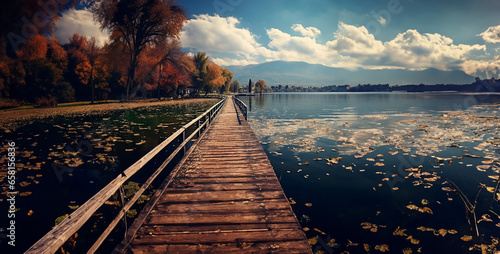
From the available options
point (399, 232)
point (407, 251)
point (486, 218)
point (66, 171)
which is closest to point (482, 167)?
point (486, 218)

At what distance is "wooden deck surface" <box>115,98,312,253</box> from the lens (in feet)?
10.3

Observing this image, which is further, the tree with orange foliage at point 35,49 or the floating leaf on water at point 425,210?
the tree with orange foliage at point 35,49

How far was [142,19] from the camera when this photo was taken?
29281mm

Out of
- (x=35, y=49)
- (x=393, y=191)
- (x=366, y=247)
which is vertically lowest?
(x=366, y=247)

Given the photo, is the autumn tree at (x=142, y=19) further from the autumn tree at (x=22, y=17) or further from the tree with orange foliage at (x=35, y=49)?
the tree with orange foliage at (x=35, y=49)

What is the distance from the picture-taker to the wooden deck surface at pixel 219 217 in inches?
124

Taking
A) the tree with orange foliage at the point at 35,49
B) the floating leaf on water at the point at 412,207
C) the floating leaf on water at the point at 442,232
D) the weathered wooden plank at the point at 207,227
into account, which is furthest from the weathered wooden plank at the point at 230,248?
the tree with orange foliage at the point at 35,49

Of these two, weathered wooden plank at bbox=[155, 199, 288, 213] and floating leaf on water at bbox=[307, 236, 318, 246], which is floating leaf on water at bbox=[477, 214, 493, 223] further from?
weathered wooden plank at bbox=[155, 199, 288, 213]

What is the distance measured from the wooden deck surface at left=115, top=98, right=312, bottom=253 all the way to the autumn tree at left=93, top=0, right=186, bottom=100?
1119 inches

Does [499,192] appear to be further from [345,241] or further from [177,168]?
[177,168]

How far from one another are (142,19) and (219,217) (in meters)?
32.4

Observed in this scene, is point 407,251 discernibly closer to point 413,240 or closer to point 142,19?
point 413,240

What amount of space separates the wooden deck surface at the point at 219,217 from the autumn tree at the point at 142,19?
2843 cm

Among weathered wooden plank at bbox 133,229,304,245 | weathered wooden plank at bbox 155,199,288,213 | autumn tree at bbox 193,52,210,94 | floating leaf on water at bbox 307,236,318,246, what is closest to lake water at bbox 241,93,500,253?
floating leaf on water at bbox 307,236,318,246
